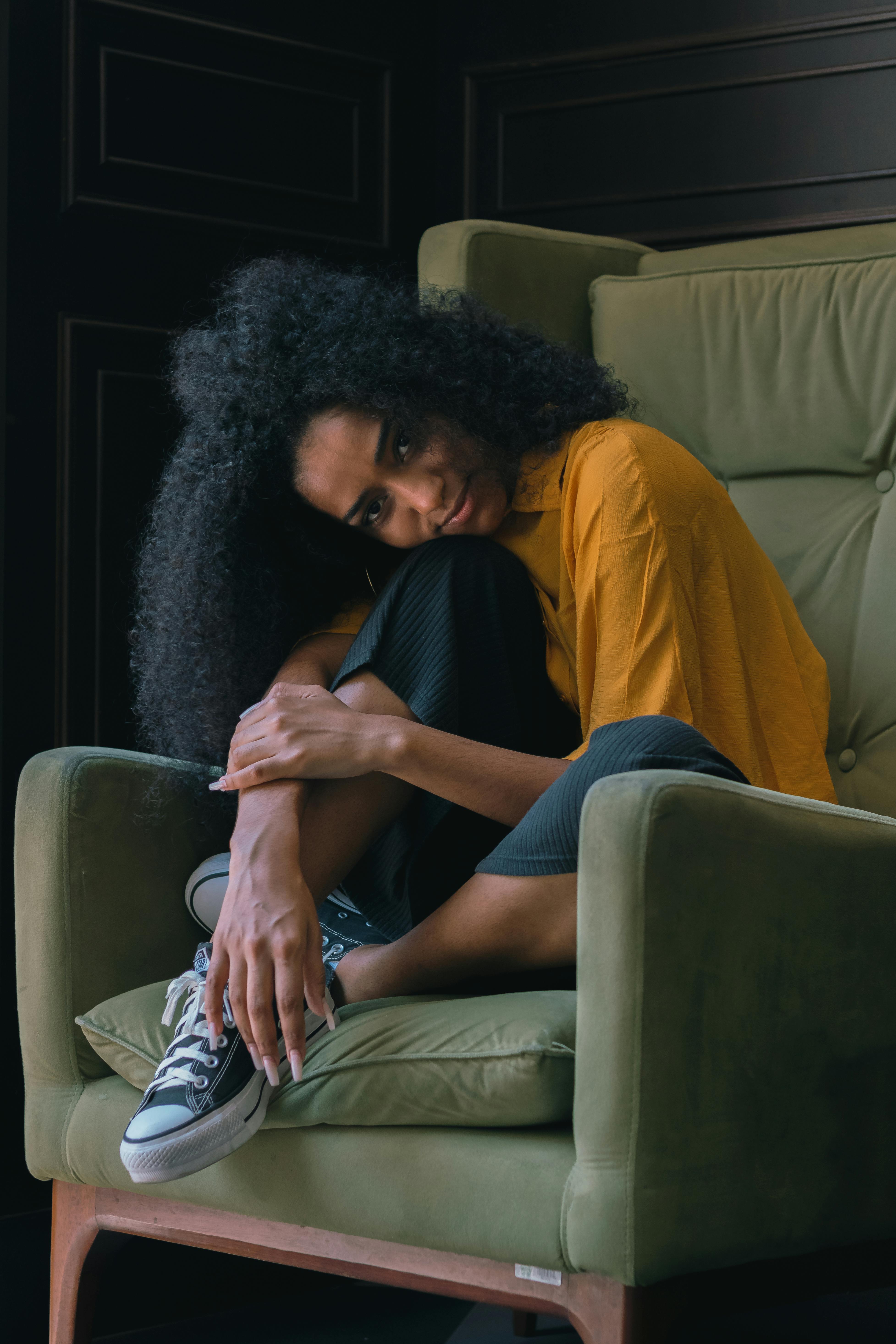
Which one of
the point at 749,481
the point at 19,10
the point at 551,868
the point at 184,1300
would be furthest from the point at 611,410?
the point at 184,1300

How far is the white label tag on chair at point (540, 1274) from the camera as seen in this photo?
2.91 feet

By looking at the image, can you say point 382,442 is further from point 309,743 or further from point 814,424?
point 814,424

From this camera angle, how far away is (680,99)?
1.93 meters

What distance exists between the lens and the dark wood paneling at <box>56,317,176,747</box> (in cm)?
169

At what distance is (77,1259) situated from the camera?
113cm

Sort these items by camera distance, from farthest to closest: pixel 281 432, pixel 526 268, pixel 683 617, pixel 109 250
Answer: pixel 109 250, pixel 526 268, pixel 281 432, pixel 683 617

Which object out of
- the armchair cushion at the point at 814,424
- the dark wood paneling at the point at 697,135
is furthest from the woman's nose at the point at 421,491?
the dark wood paneling at the point at 697,135

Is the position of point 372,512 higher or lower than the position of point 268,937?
higher

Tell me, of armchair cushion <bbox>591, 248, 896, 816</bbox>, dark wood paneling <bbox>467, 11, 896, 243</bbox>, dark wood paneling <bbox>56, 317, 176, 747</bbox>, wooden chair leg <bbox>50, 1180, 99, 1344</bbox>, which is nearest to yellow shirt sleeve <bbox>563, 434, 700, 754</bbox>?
armchair cushion <bbox>591, 248, 896, 816</bbox>

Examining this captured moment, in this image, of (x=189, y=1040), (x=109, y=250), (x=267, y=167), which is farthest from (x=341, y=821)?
(x=267, y=167)

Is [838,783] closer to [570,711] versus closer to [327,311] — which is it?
[570,711]

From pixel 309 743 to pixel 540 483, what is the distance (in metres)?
0.39

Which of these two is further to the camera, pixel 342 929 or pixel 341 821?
pixel 342 929

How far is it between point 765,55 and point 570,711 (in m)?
1.15
